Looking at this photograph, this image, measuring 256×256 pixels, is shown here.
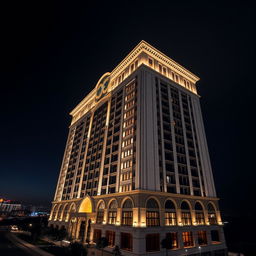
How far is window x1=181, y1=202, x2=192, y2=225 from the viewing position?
47.7 metres

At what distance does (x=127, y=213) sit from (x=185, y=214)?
53.8 ft

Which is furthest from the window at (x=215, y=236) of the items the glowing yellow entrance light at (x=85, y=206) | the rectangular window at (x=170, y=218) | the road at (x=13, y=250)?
the road at (x=13, y=250)

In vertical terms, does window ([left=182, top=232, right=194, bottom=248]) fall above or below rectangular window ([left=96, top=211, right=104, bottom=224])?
below

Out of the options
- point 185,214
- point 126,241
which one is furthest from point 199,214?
point 126,241

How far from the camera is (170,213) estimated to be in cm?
4581

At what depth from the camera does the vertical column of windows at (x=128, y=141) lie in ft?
158

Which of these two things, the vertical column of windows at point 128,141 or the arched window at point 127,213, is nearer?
the arched window at point 127,213

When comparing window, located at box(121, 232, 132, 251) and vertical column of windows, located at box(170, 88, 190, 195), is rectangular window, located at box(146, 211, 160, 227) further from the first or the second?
vertical column of windows, located at box(170, 88, 190, 195)

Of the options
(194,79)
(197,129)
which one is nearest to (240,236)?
(197,129)

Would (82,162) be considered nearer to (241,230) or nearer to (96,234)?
(96,234)

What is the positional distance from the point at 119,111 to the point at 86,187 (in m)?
30.5

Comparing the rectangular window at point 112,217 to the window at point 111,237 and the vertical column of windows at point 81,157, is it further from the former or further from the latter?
the vertical column of windows at point 81,157

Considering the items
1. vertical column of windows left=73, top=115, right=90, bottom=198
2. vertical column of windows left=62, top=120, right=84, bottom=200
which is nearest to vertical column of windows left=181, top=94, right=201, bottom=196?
vertical column of windows left=73, top=115, right=90, bottom=198

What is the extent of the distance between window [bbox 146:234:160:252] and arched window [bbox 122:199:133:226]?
16.9ft
